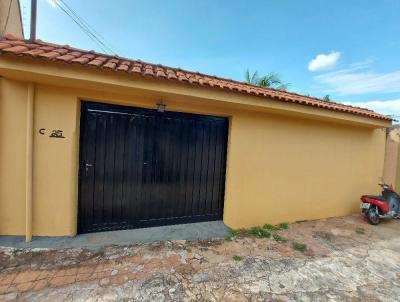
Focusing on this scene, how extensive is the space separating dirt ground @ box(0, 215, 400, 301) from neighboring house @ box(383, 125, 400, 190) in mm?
4161

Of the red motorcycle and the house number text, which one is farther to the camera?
the red motorcycle

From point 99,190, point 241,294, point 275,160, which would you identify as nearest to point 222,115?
point 275,160

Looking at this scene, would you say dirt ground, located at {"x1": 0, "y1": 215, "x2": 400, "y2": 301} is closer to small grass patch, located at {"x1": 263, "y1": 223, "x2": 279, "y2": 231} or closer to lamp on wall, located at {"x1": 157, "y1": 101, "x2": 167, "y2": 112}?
small grass patch, located at {"x1": 263, "y1": 223, "x2": 279, "y2": 231}

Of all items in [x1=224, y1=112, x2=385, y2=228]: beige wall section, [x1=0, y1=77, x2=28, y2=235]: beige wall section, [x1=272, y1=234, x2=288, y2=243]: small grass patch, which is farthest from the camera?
[x1=224, y1=112, x2=385, y2=228]: beige wall section

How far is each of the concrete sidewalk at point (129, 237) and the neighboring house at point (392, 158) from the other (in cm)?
653

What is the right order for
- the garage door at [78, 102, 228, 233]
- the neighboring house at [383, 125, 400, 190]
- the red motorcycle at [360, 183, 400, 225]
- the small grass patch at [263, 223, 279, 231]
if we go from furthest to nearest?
the neighboring house at [383, 125, 400, 190], the red motorcycle at [360, 183, 400, 225], the small grass patch at [263, 223, 279, 231], the garage door at [78, 102, 228, 233]

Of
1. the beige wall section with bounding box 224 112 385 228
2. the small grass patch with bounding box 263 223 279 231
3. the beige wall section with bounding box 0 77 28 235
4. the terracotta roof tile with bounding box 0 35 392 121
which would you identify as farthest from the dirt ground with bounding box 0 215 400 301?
the terracotta roof tile with bounding box 0 35 392 121

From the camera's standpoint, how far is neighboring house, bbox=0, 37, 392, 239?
345 cm

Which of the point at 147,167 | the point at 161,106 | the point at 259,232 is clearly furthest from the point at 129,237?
the point at 259,232

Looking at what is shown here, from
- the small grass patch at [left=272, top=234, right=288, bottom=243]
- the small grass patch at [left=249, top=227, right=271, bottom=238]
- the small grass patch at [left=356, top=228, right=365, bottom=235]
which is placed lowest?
the small grass patch at [left=356, top=228, right=365, bottom=235]

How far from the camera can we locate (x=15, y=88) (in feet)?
11.3

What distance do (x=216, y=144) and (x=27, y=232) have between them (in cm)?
374

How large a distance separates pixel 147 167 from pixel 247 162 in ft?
7.24

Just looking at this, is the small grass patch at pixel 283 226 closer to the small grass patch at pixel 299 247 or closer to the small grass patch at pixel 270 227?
the small grass patch at pixel 270 227
